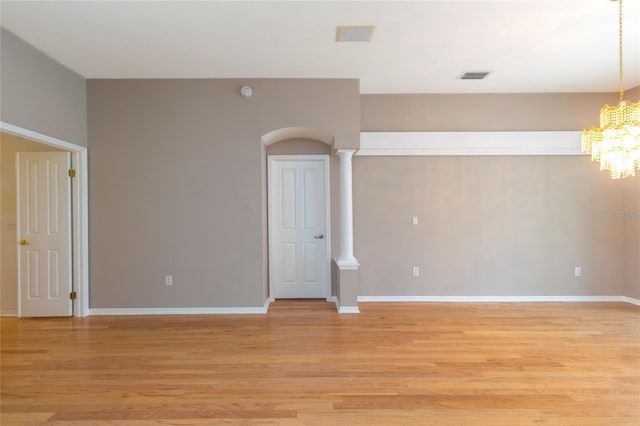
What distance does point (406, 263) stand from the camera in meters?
4.90

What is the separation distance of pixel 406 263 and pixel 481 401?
2.65 meters

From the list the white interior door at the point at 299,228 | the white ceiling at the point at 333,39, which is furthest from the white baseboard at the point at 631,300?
the white interior door at the point at 299,228

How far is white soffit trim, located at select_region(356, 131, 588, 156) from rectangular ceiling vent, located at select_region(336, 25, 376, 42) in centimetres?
162

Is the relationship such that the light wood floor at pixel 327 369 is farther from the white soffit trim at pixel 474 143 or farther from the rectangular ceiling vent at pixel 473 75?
the rectangular ceiling vent at pixel 473 75

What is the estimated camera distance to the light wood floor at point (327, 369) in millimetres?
2197

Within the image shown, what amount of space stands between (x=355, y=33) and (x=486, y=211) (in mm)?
3136

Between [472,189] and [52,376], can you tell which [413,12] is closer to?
[472,189]

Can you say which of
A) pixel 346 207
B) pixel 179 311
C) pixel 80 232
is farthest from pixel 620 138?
pixel 80 232

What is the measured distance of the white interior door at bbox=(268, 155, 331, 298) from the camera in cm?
500

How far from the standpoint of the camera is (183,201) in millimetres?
4332

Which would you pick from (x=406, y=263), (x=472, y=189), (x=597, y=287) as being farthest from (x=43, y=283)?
(x=597, y=287)

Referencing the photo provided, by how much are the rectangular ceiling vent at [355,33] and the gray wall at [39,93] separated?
121 inches

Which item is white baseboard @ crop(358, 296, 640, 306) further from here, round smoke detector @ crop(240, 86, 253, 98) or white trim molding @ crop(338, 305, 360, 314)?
round smoke detector @ crop(240, 86, 253, 98)

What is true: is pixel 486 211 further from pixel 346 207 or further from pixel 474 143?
pixel 346 207
